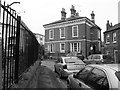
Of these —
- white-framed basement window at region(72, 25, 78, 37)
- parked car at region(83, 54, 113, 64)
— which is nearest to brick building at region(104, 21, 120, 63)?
white-framed basement window at region(72, 25, 78, 37)

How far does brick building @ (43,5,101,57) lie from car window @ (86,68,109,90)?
27.7 metres

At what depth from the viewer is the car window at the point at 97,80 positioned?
3.04 m

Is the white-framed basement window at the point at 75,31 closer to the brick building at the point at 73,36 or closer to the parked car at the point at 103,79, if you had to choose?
the brick building at the point at 73,36

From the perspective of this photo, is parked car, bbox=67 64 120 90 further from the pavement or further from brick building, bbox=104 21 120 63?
brick building, bbox=104 21 120 63

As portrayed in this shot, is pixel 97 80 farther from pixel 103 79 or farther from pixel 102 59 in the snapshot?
pixel 102 59

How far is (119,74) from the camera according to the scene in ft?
10.0

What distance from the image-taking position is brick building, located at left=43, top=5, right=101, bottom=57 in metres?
32.1

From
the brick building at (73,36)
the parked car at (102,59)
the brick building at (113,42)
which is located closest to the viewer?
the parked car at (102,59)

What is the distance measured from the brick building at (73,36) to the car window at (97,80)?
27694mm

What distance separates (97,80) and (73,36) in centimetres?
3056

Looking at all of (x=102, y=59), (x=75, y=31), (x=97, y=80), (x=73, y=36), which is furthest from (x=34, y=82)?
(x=75, y=31)

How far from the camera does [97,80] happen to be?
338cm

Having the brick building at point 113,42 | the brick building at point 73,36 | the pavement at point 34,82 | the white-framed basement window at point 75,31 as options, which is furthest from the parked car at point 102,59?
the white-framed basement window at point 75,31

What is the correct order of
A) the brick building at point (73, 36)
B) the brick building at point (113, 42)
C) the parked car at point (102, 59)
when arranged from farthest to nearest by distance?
the brick building at point (73, 36)
the brick building at point (113, 42)
the parked car at point (102, 59)
